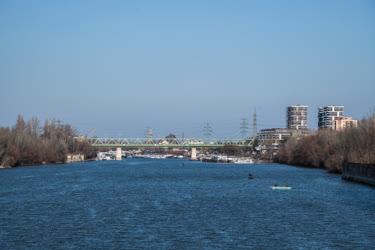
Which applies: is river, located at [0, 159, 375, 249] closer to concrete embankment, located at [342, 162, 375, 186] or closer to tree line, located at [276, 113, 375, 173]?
concrete embankment, located at [342, 162, 375, 186]

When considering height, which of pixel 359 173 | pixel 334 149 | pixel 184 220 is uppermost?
pixel 334 149

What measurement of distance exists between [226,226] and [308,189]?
108 feet

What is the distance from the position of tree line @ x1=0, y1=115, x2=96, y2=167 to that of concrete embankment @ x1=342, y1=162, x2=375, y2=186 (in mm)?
61581

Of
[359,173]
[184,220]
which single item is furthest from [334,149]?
[184,220]

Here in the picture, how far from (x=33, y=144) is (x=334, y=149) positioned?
206 feet

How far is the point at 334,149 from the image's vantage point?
116312 mm

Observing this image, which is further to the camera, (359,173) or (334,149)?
(334,149)

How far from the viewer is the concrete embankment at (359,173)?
233 feet

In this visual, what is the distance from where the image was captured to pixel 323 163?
130250 millimetres

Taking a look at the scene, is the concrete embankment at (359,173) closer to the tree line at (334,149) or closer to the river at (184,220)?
the tree line at (334,149)

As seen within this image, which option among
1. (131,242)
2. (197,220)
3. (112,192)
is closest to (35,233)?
(131,242)

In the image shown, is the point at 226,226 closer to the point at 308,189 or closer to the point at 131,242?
the point at 131,242

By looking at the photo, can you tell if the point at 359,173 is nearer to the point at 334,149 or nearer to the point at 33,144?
the point at 334,149

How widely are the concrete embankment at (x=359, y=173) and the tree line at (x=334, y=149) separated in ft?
7.42
